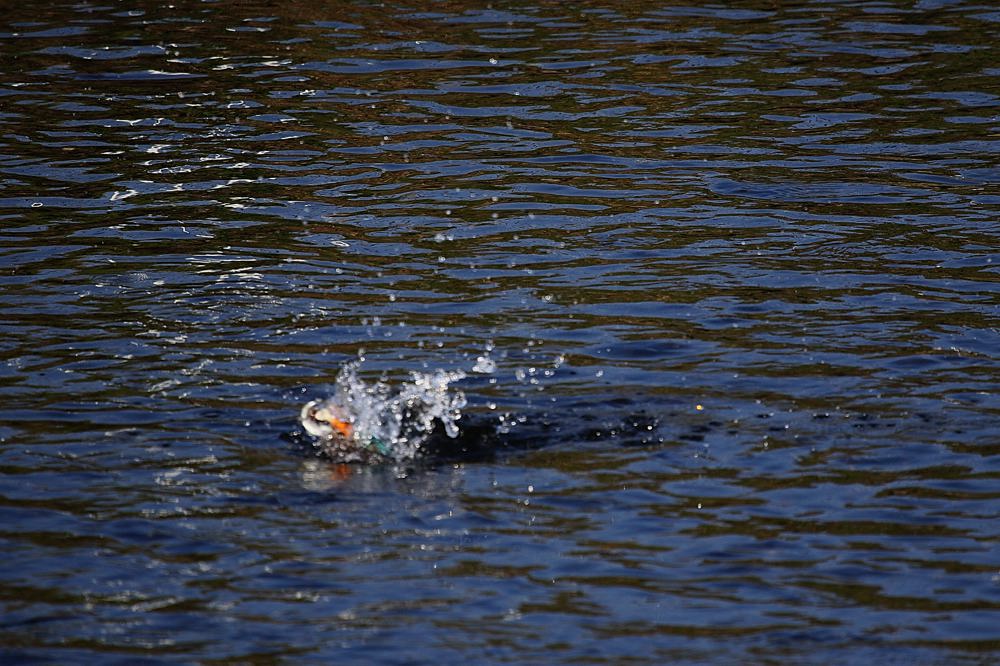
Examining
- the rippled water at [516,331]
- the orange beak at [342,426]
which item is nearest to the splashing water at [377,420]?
the orange beak at [342,426]

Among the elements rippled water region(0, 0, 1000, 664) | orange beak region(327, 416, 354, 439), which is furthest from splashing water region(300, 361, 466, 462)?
rippled water region(0, 0, 1000, 664)

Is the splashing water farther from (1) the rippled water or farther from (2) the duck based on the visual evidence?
(1) the rippled water

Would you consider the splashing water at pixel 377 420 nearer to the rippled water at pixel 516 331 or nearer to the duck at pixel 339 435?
the duck at pixel 339 435

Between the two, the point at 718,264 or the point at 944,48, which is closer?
the point at 718,264

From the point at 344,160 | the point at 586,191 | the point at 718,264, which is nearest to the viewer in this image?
the point at 718,264

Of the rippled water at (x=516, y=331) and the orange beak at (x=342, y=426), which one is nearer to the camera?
the rippled water at (x=516, y=331)

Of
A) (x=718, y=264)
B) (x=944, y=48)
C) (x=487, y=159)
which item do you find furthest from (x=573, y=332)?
(x=944, y=48)

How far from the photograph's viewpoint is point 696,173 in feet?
43.9

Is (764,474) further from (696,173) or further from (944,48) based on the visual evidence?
(944,48)

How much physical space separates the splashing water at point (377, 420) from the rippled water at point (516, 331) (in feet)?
0.61

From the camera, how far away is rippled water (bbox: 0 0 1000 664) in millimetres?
6418

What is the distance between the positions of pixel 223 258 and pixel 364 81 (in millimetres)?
5313

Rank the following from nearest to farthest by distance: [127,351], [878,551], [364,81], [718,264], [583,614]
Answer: [583,614] → [878,551] → [127,351] → [718,264] → [364,81]

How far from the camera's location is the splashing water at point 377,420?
812 cm
